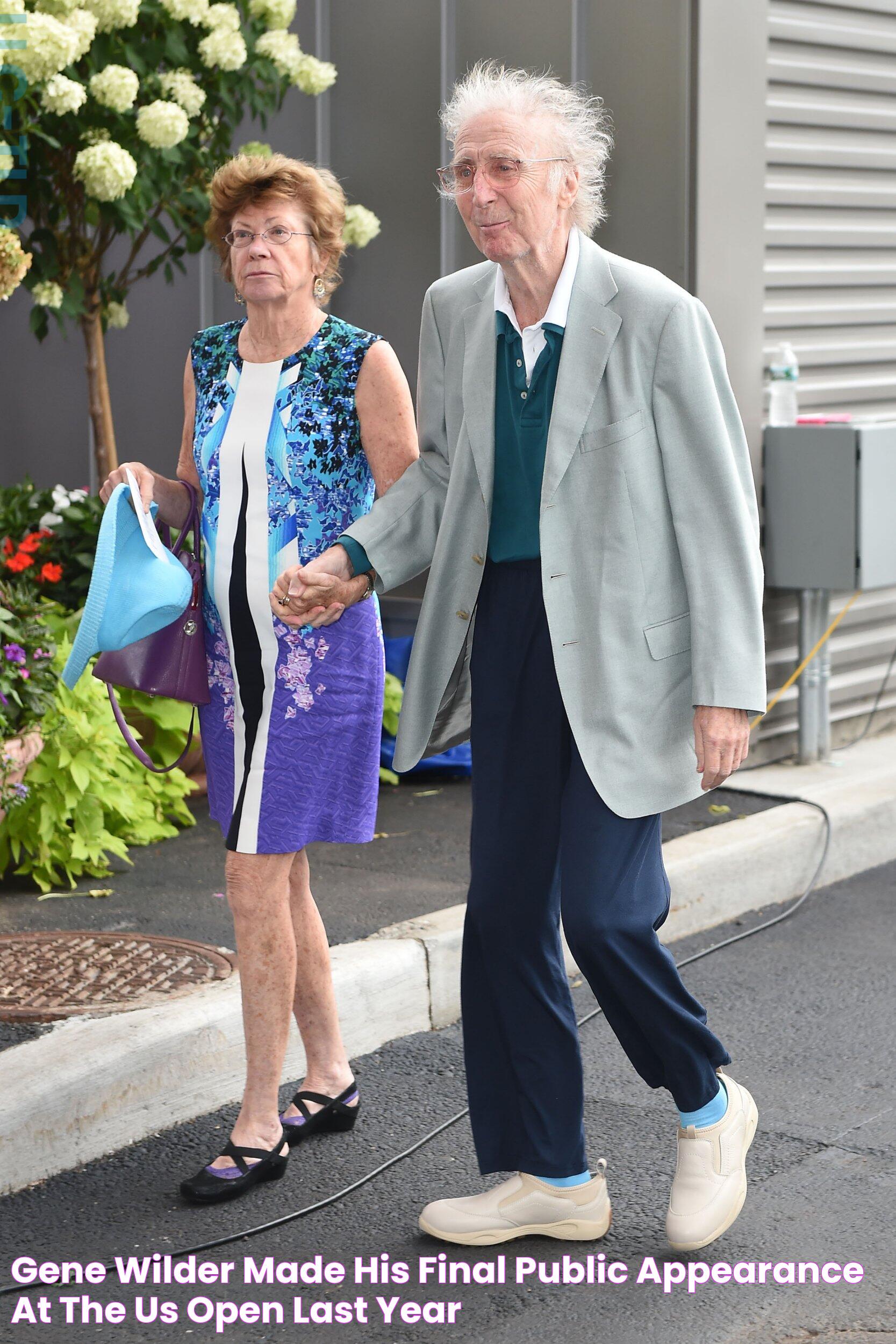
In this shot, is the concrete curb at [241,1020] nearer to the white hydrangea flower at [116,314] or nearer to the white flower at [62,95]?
the white flower at [62,95]

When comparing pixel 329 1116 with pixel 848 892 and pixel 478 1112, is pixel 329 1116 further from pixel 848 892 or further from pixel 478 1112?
pixel 848 892

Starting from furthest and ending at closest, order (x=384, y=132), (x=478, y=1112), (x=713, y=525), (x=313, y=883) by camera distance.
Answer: (x=384, y=132), (x=313, y=883), (x=478, y=1112), (x=713, y=525)

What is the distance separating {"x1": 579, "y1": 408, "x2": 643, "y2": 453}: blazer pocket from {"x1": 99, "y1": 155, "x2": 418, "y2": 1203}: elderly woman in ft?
1.84

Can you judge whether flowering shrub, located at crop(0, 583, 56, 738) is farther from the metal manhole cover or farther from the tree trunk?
the tree trunk

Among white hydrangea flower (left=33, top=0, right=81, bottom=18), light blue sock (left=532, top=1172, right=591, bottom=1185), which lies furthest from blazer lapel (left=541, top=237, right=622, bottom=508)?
white hydrangea flower (left=33, top=0, right=81, bottom=18)

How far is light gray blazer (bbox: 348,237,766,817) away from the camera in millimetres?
3221

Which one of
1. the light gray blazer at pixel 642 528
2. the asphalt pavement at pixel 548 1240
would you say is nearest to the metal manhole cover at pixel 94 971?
the asphalt pavement at pixel 548 1240

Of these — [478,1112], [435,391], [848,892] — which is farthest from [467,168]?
[848,892]

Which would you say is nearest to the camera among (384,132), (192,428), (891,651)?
(192,428)

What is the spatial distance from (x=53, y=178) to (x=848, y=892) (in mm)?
4012

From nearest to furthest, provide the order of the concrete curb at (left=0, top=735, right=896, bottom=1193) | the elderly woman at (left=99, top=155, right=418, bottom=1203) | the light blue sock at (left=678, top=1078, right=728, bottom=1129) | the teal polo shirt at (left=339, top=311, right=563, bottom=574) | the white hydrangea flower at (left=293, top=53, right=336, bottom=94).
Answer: the teal polo shirt at (left=339, top=311, right=563, bottom=574) → the light blue sock at (left=678, top=1078, right=728, bottom=1129) → the elderly woman at (left=99, top=155, right=418, bottom=1203) → the concrete curb at (left=0, top=735, right=896, bottom=1193) → the white hydrangea flower at (left=293, top=53, right=336, bottom=94)

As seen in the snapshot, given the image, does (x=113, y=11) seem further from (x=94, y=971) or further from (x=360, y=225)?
(x=94, y=971)

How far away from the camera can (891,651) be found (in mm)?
8211

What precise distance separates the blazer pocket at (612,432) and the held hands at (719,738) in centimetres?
51
